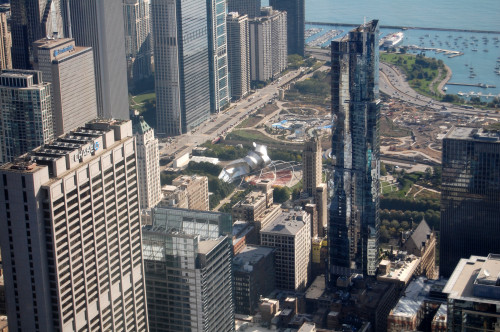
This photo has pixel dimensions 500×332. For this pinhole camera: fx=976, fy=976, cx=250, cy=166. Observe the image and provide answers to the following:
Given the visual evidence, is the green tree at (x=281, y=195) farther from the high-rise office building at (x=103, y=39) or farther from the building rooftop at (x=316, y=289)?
the high-rise office building at (x=103, y=39)

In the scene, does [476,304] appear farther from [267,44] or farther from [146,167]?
[267,44]

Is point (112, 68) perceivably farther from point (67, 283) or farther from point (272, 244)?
point (67, 283)

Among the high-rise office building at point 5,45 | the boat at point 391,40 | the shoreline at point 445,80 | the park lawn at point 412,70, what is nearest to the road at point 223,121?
the park lawn at point 412,70

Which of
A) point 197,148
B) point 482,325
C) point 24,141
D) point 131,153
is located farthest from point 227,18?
point 482,325

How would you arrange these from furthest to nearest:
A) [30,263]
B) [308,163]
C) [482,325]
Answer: [308,163], [30,263], [482,325]

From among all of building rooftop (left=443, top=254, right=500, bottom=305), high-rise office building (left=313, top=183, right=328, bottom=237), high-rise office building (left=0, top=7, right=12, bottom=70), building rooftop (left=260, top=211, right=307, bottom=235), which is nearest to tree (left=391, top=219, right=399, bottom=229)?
high-rise office building (left=313, top=183, right=328, bottom=237)

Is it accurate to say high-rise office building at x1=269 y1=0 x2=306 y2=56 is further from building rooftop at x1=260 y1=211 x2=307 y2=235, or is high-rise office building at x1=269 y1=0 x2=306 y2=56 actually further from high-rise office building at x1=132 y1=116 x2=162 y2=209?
building rooftop at x1=260 y1=211 x2=307 y2=235

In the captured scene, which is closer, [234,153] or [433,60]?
[234,153]
